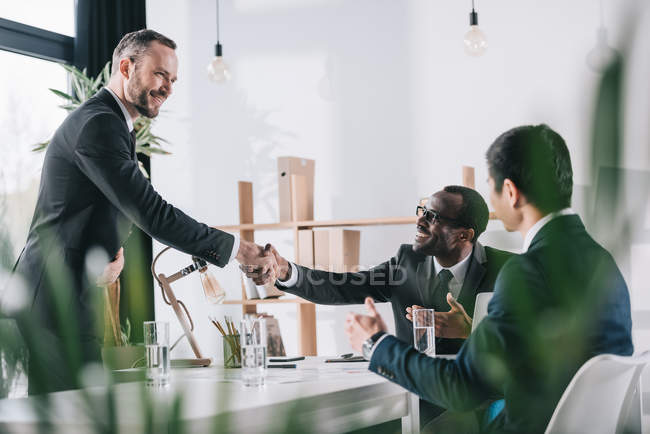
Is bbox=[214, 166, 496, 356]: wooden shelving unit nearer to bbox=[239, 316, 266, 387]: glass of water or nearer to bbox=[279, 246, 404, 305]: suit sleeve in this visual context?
bbox=[279, 246, 404, 305]: suit sleeve

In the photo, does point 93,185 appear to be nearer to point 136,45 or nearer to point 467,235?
point 136,45

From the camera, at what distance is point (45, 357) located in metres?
0.43

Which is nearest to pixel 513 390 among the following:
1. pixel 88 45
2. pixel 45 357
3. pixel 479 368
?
pixel 479 368

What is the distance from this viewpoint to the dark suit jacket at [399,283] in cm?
258

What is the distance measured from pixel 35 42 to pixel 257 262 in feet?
9.63

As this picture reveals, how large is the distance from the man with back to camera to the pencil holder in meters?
0.52

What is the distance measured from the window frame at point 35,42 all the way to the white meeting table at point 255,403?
3173 millimetres

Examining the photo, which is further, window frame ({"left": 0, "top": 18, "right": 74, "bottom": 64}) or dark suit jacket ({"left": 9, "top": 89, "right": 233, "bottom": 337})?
window frame ({"left": 0, "top": 18, "right": 74, "bottom": 64})

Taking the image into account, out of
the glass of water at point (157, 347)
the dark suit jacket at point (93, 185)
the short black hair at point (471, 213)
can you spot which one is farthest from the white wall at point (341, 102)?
the glass of water at point (157, 347)

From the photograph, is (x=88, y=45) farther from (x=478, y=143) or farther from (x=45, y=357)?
(x=45, y=357)

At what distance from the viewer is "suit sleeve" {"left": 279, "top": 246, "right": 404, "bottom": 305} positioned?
2762 millimetres

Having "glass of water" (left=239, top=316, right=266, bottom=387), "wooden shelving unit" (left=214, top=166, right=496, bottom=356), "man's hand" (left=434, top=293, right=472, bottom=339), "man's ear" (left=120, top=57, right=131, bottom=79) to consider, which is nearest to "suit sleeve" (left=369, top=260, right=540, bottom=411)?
"glass of water" (left=239, top=316, right=266, bottom=387)

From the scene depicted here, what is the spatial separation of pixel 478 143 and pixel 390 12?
102 centimetres

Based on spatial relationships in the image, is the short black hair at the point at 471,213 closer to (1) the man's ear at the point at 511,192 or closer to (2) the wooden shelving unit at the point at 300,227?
(2) the wooden shelving unit at the point at 300,227
